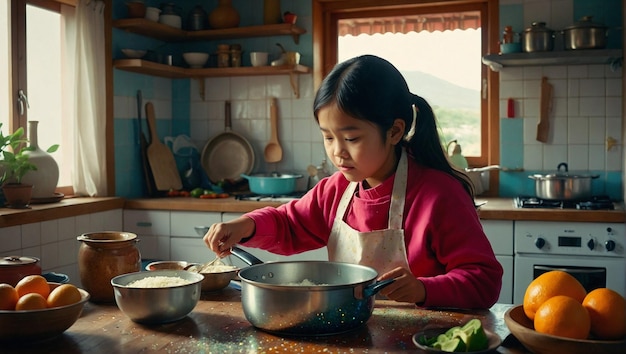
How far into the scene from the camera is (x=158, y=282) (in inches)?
56.4

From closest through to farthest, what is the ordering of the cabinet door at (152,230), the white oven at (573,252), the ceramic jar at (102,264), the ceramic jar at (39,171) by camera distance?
the ceramic jar at (102,264) < the white oven at (573,252) < the ceramic jar at (39,171) < the cabinet door at (152,230)

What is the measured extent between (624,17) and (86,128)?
107 inches

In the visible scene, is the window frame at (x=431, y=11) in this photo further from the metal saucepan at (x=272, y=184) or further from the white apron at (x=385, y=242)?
the white apron at (x=385, y=242)

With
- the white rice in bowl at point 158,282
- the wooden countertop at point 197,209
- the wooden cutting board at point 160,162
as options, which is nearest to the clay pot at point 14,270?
the white rice in bowl at point 158,282

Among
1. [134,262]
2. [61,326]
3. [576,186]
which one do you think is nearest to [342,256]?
[134,262]

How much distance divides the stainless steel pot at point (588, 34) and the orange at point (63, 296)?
277 cm

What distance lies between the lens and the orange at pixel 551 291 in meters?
1.20

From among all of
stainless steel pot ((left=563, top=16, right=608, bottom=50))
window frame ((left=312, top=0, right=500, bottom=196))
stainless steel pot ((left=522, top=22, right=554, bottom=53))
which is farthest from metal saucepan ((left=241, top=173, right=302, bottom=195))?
stainless steel pot ((left=563, top=16, right=608, bottom=50))

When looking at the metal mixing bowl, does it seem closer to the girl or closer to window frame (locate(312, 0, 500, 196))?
the girl

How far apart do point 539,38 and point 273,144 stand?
161 cm

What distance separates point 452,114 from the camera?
3.91 metres

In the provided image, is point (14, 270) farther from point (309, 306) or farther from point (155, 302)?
point (309, 306)

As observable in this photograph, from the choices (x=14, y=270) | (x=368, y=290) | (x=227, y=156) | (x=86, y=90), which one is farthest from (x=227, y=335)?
(x=227, y=156)

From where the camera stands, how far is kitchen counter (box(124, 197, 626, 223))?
9.88 feet
